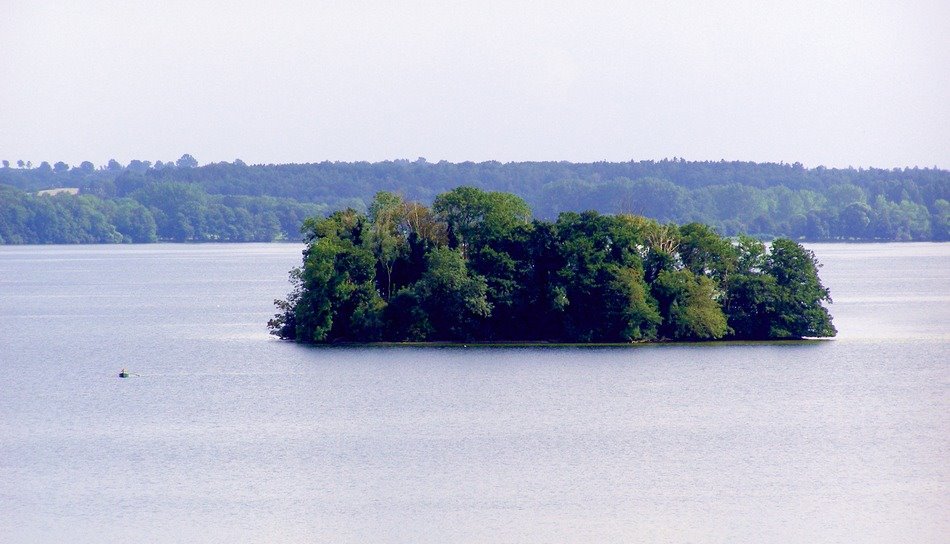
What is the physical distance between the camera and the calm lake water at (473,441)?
3847cm

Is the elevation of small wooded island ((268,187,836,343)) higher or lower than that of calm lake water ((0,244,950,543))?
higher

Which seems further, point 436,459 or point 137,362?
point 137,362

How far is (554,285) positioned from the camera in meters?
74.2

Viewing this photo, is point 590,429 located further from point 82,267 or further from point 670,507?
point 82,267

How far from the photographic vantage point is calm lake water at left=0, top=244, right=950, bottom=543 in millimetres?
38469

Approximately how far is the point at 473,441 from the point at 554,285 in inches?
1002

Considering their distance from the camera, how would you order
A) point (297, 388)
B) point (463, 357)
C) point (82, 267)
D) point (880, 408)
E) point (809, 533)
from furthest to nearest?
point (82, 267) < point (463, 357) < point (297, 388) < point (880, 408) < point (809, 533)

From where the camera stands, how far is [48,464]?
153 ft

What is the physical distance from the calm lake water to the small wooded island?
92.4 inches

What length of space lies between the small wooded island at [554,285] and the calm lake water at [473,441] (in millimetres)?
2347

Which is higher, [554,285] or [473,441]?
[554,285]

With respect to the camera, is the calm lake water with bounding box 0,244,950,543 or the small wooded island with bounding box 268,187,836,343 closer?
the calm lake water with bounding box 0,244,950,543

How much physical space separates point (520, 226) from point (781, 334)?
48.3 ft

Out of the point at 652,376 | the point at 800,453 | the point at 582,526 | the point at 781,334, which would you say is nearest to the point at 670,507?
the point at 582,526
